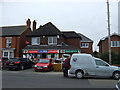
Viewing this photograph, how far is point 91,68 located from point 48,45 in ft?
58.6

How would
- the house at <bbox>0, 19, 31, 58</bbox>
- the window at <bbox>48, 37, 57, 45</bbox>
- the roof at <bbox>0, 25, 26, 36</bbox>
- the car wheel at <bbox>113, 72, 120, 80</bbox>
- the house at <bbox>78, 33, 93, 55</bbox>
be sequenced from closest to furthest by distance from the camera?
the car wheel at <bbox>113, 72, 120, 80</bbox> → the window at <bbox>48, 37, 57, 45</bbox> → the house at <bbox>0, 19, 31, 58</bbox> → the roof at <bbox>0, 25, 26, 36</bbox> → the house at <bbox>78, 33, 93, 55</bbox>

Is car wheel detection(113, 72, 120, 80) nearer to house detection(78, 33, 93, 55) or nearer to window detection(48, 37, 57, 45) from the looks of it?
window detection(48, 37, 57, 45)

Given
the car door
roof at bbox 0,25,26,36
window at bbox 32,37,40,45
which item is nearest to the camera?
the car door

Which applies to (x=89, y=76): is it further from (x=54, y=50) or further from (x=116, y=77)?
(x=54, y=50)

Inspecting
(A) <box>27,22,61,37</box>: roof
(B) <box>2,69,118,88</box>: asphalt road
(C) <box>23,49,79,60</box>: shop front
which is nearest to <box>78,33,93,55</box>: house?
(A) <box>27,22,61,37</box>: roof

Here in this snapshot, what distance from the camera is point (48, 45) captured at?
31.9 meters

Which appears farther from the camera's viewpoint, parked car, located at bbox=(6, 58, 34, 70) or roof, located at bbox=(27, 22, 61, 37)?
roof, located at bbox=(27, 22, 61, 37)

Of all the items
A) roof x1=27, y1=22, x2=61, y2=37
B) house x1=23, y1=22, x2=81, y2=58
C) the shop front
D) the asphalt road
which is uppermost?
roof x1=27, y1=22, x2=61, y2=37

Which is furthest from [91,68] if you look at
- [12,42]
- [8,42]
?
[8,42]

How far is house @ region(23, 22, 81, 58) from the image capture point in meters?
29.2

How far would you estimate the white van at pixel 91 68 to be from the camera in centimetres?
1462

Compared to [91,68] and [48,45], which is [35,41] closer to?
[48,45]

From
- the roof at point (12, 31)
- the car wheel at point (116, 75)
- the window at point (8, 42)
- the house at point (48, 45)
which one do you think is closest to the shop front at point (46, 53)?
the house at point (48, 45)

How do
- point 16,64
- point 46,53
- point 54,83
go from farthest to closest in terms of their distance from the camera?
point 46,53, point 16,64, point 54,83
